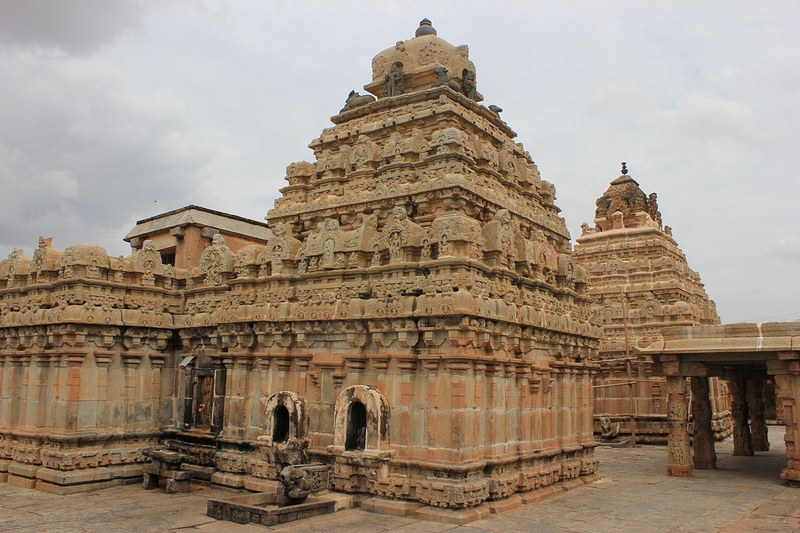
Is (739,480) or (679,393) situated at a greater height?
(679,393)

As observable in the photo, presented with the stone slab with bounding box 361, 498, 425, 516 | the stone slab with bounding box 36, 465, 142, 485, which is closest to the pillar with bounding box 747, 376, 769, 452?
the stone slab with bounding box 361, 498, 425, 516

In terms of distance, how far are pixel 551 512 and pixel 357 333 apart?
202 inches

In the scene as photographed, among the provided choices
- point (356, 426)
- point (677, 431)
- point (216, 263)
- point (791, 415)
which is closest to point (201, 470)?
point (356, 426)

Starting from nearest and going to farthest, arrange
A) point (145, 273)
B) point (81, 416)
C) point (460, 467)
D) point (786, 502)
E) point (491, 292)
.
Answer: point (460, 467) → point (491, 292) → point (786, 502) → point (81, 416) → point (145, 273)

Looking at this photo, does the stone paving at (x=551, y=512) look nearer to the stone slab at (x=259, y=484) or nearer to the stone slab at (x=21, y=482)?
the stone slab at (x=21, y=482)

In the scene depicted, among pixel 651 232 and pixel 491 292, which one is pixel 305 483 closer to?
pixel 491 292

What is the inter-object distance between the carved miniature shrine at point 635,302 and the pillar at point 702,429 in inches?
202

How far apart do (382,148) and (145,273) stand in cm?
709

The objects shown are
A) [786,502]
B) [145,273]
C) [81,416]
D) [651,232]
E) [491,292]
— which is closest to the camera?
[491,292]

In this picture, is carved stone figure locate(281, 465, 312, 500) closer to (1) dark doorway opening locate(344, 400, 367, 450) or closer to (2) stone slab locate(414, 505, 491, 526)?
(1) dark doorway opening locate(344, 400, 367, 450)

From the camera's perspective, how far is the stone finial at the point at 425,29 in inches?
717

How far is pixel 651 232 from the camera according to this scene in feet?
104

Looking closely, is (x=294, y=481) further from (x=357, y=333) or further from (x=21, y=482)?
(x=21, y=482)

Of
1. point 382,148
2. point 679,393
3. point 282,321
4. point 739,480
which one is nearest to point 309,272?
point 282,321
